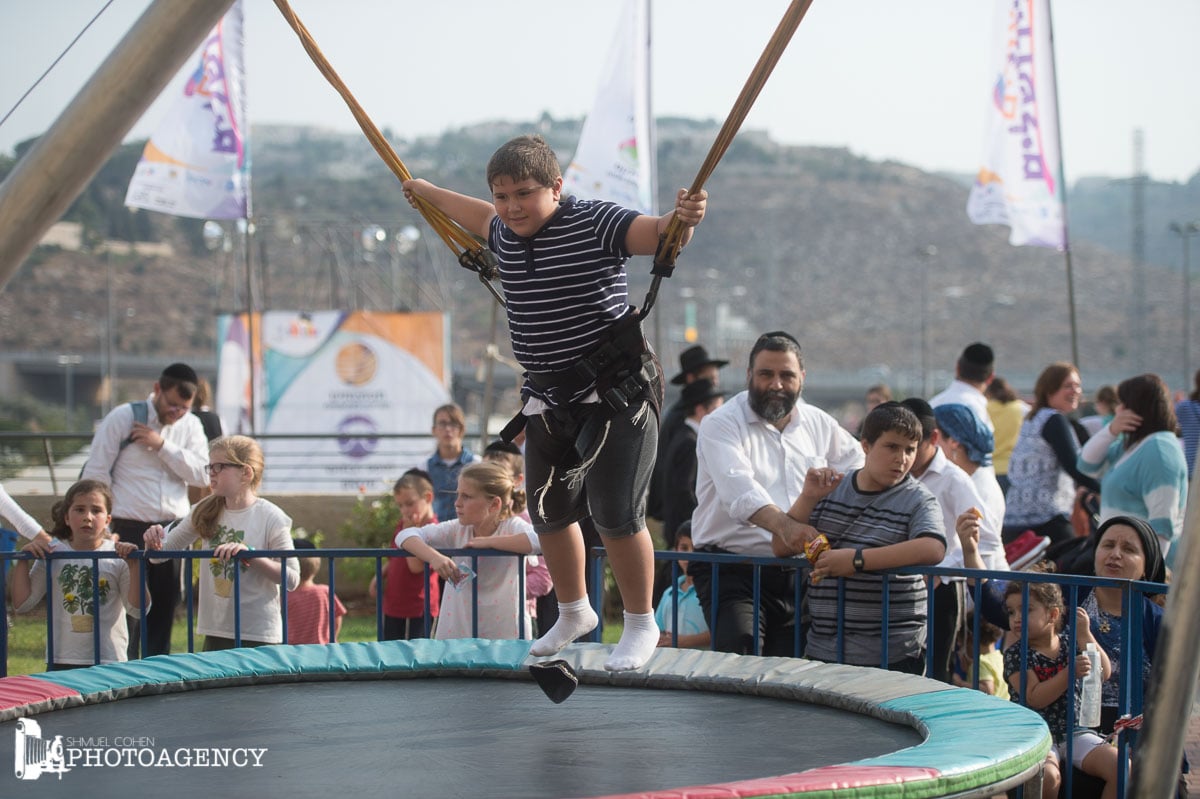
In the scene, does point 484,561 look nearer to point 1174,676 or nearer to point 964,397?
point 964,397

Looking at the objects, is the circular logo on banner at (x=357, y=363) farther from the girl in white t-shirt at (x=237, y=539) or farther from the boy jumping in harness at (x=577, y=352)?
the boy jumping in harness at (x=577, y=352)

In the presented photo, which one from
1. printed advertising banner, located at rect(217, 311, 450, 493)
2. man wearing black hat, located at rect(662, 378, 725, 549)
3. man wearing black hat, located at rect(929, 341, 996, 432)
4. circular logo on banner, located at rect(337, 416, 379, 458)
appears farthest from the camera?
printed advertising banner, located at rect(217, 311, 450, 493)

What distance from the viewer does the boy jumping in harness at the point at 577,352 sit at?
348cm

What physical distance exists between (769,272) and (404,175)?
10640cm

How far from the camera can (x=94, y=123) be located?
2.56 metres

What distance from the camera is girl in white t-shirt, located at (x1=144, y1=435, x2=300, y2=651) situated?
508 cm

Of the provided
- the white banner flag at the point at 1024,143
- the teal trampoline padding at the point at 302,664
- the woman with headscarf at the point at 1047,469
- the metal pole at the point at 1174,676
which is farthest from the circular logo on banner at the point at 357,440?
the metal pole at the point at 1174,676

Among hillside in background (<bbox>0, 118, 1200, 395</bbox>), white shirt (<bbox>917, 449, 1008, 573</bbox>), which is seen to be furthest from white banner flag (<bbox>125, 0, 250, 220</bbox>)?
hillside in background (<bbox>0, 118, 1200, 395</bbox>)

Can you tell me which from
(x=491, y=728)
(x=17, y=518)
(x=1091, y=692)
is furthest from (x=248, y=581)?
(x=1091, y=692)

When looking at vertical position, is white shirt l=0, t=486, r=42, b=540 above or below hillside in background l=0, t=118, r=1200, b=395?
below

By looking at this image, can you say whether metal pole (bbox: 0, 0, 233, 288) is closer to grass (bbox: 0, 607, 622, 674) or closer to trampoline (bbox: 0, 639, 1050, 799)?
trampoline (bbox: 0, 639, 1050, 799)
